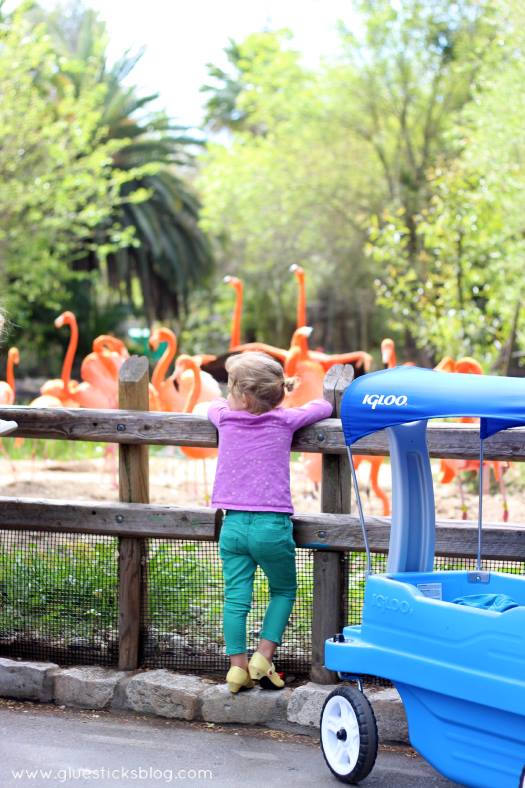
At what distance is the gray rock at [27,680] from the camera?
14.8 ft

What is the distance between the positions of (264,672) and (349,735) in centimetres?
70

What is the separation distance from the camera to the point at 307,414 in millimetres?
4238

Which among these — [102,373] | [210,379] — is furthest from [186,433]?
[102,373]

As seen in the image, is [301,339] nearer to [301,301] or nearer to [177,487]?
[301,301]

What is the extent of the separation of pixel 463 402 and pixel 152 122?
27566 millimetres

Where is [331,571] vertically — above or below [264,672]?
above

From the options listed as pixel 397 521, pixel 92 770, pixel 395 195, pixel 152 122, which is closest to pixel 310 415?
pixel 397 521

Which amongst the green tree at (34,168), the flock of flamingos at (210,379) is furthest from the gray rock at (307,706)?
the green tree at (34,168)

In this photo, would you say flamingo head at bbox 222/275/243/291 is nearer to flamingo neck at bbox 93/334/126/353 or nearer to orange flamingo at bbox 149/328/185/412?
orange flamingo at bbox 149/328/185/412

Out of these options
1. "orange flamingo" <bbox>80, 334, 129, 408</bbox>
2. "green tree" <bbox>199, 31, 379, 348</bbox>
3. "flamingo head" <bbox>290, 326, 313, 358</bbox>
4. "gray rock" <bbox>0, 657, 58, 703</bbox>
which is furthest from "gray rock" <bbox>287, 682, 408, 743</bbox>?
"green tree" <bbox>199, 31, 379, 348</bbox>

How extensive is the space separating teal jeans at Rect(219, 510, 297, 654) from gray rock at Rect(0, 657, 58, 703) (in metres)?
0.88

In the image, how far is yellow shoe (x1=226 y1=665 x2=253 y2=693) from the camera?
416cm

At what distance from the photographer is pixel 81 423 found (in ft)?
15.1

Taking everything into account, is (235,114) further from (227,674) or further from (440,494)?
(227,674)
